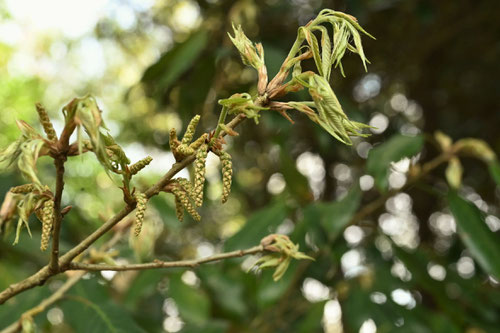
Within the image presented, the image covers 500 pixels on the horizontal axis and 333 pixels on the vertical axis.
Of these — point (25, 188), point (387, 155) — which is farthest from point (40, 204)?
point (387, 155)

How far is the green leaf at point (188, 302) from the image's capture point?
132 cm

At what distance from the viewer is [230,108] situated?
0.45 m

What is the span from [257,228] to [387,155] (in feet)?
1.10

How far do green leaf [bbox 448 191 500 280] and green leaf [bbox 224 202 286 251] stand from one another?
15.5 inches

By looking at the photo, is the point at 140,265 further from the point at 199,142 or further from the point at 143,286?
the point at 143,286

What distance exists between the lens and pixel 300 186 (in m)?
1.48

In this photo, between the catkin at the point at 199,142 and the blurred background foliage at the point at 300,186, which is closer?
the catkin at the point at 199,142

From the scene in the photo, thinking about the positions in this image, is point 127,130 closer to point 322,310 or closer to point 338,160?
point 338,160

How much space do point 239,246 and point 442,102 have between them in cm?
A: 191

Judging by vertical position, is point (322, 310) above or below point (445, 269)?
above

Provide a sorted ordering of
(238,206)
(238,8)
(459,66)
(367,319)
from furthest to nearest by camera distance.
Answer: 1. (238,206)
2. (459,66)
3. (238,8)
4. (367,319)

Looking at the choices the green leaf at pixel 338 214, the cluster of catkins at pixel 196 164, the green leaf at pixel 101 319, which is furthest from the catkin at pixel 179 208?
the green leaf at pixel 338 214

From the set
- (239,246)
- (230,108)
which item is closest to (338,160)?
(239,246)

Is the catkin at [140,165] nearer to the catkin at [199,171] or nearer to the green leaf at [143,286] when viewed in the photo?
the catkin at [199,171]
